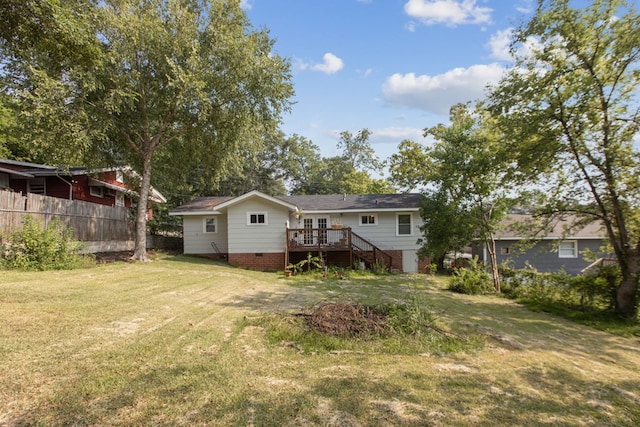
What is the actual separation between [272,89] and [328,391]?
14.3 m

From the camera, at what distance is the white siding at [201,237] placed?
21.3 m

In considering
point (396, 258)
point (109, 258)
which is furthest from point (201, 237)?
point (396, 258)

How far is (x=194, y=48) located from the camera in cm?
1413

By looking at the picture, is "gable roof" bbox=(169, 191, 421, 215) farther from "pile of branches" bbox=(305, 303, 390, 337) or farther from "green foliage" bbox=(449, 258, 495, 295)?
"pile of branches" bbox=(305, 303, 390, 337)

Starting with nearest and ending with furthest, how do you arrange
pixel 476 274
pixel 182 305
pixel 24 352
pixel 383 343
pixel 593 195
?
pixel 24 352 < pixel 383 343 < pixel 182 305 < pixel 593 195 < pixel 476 274

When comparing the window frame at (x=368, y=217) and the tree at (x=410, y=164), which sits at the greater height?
the tree at (x=410, y=164)

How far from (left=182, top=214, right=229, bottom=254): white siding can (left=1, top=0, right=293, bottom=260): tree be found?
4.74 meters

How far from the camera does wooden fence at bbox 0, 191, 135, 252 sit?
11898 mm

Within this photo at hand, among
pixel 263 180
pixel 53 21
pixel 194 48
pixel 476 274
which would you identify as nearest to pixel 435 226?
pixel 476 274

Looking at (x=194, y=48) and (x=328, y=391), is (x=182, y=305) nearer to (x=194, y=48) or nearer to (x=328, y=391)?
(x=328, y=391)

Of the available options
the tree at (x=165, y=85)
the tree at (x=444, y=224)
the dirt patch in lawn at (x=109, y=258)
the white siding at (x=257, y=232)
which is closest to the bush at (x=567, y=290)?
the tree at (x=444, y=224)

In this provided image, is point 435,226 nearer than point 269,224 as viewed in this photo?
Yes

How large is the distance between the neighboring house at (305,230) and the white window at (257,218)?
52 millimetres

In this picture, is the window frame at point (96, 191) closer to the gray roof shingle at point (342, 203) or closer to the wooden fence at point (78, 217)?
the wooden fence at point (78, 217)
